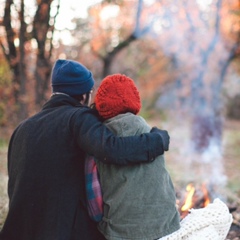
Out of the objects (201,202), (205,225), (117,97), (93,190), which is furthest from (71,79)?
(201,202)

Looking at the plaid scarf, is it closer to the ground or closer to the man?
the man

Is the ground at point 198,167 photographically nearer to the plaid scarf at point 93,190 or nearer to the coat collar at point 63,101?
the plaid scarf at point 93,190

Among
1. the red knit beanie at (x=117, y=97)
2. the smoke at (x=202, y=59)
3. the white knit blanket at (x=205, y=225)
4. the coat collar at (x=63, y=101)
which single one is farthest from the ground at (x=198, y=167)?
the red knit beanie at (x=117, y=97)

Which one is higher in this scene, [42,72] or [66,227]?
[66,227]

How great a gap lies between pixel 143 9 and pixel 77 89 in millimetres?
8187

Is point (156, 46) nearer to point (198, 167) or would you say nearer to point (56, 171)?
point (198, 167)

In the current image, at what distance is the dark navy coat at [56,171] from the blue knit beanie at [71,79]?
0.06 metres

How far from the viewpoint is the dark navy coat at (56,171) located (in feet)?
7.29

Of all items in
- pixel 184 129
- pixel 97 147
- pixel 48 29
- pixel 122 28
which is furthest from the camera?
pixel 184 129

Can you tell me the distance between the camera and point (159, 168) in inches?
90.4

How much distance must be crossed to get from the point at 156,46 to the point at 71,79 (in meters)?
12.3

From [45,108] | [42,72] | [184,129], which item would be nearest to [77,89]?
[45,108]

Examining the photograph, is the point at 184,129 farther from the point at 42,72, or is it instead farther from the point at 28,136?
the point at 28,136

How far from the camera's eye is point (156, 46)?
1434 cm
